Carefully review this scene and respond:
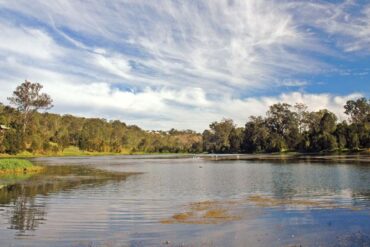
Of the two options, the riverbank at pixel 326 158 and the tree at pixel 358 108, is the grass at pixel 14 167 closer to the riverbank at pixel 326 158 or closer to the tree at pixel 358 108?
the riverbank at pixel 326 158

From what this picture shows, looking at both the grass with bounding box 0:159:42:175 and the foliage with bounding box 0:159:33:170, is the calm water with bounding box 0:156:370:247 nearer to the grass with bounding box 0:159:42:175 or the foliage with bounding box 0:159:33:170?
the grass with bounding box 0:159:42:175

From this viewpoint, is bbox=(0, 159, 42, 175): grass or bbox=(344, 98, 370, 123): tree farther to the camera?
bbox=(344, 98, 370, 123): tree

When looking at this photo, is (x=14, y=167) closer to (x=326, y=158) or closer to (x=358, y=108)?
(x=326, y=158)

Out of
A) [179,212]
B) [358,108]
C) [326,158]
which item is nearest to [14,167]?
[179,212]

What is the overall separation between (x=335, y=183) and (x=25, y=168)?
156 feet

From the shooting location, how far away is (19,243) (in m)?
17.8

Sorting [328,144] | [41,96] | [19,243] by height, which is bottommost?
[19,243]

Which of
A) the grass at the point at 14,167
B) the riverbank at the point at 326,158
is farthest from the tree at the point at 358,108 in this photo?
the grass at the point at 14,167

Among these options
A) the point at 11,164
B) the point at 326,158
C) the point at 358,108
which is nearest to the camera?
the point at 11,164

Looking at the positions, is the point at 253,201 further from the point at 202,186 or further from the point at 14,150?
the point at 14,150

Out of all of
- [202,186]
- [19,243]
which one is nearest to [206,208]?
[19,243]

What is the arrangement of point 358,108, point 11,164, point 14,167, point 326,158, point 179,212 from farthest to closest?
1. point 358,108
2. point 326,158
3. point 14,167
4. point 11,164
5. point 179,212

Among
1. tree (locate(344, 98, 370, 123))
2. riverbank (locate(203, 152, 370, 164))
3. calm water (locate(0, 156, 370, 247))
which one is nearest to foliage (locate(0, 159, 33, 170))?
calm water (locate(0, 156, 370, 247))

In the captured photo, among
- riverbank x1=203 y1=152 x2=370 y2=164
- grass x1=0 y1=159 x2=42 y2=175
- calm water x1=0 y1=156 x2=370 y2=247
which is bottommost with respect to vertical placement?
calm water x1=0 y1=156 x2=370 y2=247
